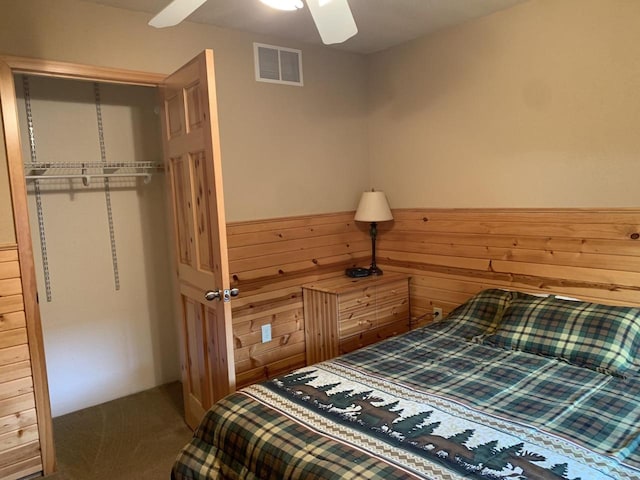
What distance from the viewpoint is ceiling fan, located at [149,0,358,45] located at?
5.25ft

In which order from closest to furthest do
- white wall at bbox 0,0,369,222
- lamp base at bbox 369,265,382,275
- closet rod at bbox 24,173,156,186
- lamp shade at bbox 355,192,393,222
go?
white wall at bbox 0,0,369,222 < closet rod at bbox 24,173,156,186 < lamp shade at bbox 355,192,393,222 < lamp base at bbox 369,265,382,275

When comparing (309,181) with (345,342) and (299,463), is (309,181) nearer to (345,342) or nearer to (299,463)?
(345,342)

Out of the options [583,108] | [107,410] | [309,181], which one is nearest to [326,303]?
[309,181]

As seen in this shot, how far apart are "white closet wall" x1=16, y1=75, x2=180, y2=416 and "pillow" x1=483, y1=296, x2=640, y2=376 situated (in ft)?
7.73

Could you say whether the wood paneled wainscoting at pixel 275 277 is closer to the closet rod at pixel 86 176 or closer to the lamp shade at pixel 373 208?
the lamp shade at pixel 373 208

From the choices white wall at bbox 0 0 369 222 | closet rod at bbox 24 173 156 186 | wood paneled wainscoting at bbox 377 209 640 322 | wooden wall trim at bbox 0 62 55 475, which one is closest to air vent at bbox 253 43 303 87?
white wall at bbox 0 0 369 222

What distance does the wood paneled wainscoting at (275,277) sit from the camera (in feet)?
9.79

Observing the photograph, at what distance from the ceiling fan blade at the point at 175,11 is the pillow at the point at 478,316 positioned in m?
2.01

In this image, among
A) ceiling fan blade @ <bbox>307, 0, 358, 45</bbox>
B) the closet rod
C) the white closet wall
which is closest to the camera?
ceiling fan blade @ <bbox>307, 0, 358, 45</bbox>

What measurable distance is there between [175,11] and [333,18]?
0.59m

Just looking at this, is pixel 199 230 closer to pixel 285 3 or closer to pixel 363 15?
pixel 285 3

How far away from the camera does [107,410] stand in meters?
3.07

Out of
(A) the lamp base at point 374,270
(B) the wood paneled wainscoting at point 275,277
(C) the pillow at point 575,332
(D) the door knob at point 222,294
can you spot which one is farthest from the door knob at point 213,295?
(A) the lamp base at point 374,270

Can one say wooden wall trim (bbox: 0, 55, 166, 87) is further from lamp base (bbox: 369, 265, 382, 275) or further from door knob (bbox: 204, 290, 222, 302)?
lamp base (bbox: 369, 265, 382, 275)
